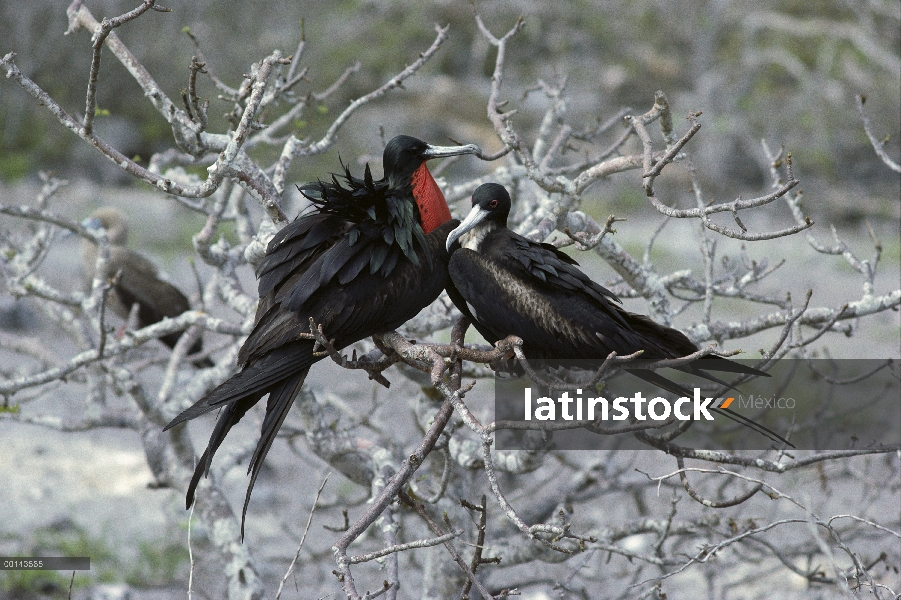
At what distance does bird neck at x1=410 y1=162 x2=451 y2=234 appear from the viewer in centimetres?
262

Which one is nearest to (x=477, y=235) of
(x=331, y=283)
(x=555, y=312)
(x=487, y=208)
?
(x=487, y=208)

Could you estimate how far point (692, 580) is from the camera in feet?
16.9

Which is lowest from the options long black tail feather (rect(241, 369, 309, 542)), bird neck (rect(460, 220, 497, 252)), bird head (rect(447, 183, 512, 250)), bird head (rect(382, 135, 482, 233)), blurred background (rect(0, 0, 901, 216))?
long black tail feather (rect(241, 369, 309, 542))

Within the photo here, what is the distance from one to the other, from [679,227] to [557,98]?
6799 millimetres

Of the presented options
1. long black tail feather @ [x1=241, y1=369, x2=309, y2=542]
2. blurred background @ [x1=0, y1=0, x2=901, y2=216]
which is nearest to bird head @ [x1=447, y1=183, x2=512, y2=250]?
long black tail feather @ [x1=241, y1=369, x2=309, y2=542]

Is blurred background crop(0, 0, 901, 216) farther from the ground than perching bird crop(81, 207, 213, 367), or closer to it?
farther from the ground

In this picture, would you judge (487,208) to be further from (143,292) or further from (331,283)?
(143,292)

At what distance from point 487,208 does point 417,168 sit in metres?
0.24

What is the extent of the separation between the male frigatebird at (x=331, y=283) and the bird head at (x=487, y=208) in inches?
4.1

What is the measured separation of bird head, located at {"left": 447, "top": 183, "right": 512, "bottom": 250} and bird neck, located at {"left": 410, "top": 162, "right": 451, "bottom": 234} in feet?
0.38

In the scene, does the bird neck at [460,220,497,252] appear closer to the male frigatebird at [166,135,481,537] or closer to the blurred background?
the male frigatebird at [166,135,481,537]

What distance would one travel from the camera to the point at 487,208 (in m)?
2.54

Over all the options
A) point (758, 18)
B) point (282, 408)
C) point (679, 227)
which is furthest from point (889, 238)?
point (282, 408)

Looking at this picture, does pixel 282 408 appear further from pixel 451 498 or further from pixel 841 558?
pixel 841 558
